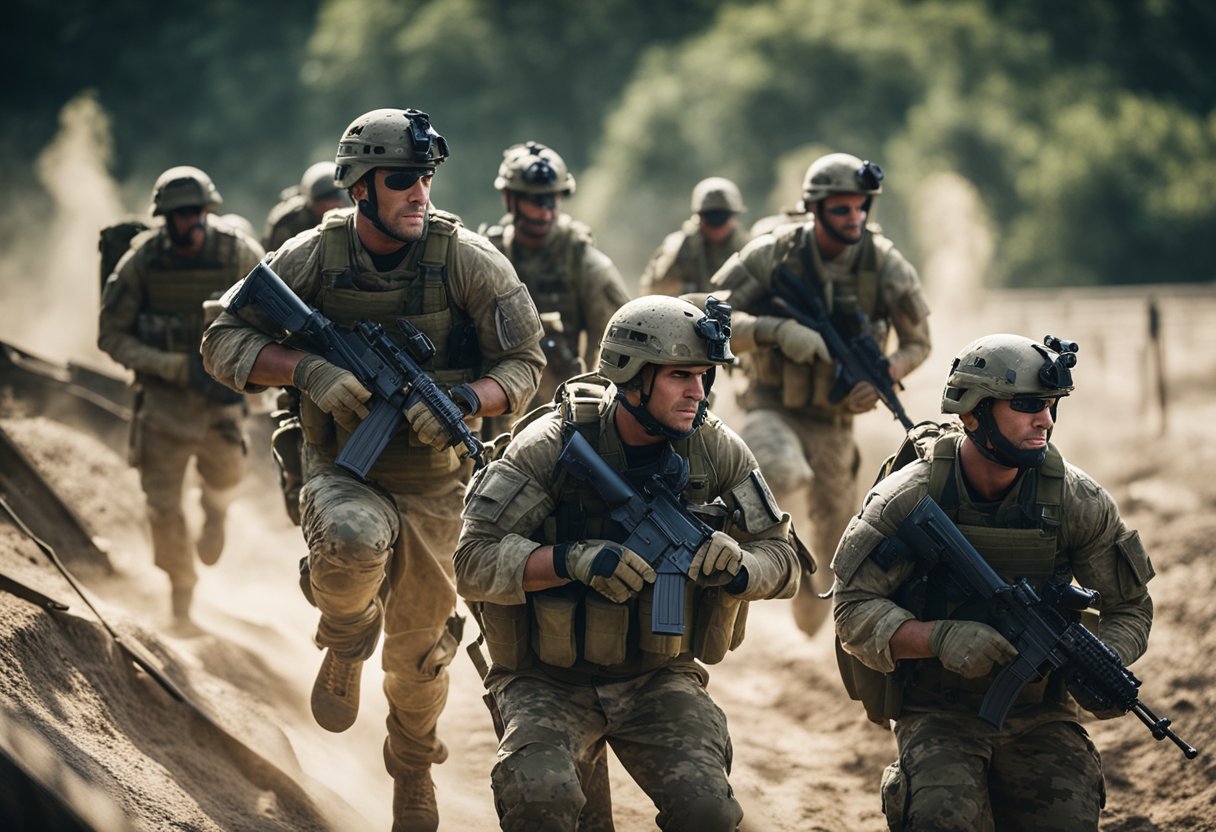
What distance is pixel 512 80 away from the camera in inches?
1812

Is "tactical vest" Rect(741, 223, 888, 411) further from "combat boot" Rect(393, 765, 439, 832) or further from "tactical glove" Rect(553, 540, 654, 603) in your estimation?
"tactical glove" Rect(553, 540, 654, 603)

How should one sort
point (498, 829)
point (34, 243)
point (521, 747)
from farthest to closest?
point (34, 243), point (498, 829), point (521, 747)

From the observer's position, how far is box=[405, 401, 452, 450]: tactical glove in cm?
655

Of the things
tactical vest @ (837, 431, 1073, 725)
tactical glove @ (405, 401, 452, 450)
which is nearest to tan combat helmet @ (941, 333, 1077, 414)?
tactical vest @ (837, 431, 1073, 725)

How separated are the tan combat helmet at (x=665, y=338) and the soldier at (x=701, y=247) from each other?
5200mm

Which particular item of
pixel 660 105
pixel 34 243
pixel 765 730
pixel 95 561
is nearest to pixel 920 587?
pixel 765 730

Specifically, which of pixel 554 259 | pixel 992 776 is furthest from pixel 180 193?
pixel 992 776

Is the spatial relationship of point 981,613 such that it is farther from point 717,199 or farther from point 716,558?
point 717,199

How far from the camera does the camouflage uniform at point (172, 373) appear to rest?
9383 millimetres

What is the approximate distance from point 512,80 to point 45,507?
124 ft

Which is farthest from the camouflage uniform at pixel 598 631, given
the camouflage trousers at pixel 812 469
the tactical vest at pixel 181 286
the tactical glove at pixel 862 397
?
the tactical vest at pixel 181 286

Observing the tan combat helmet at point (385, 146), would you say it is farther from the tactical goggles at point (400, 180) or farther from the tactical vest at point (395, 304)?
the tactical vest at point (395, 304)

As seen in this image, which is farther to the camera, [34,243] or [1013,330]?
[34,243]

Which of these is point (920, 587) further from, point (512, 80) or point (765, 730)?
point (512, 80)
